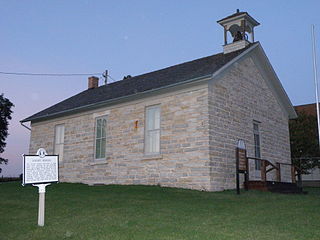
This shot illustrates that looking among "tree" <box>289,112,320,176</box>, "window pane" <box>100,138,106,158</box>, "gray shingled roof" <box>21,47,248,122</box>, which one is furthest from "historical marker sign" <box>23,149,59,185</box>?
"tree" <box>289,112,320,176</box>

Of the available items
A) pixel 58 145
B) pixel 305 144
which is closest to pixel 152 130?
pixel 58 145

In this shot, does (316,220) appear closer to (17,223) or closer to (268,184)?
(17,223)

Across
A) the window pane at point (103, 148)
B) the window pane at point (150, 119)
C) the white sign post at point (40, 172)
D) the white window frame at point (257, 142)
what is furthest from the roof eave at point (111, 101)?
the white sign post at point (40, 172)

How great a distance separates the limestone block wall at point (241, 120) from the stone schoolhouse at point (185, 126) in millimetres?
38

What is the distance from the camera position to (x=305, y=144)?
1099 inches

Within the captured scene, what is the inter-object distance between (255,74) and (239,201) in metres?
8.45

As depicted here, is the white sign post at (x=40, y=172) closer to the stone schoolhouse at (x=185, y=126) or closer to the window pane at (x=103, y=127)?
the stone schoolhouse at (x=185, y=126)

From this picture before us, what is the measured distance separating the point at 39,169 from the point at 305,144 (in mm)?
24374

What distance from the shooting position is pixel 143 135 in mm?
15617

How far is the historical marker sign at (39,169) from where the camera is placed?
7297mm

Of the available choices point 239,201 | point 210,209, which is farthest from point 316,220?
point 239,201

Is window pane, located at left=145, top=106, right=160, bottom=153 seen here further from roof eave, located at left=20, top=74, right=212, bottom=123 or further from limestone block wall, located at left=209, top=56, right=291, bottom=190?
limestone block wall, located at left=209, top=56, right=291, bottom=190

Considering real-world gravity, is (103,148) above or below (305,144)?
below

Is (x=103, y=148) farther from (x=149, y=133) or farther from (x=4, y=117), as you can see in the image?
(x=4, y=117)
